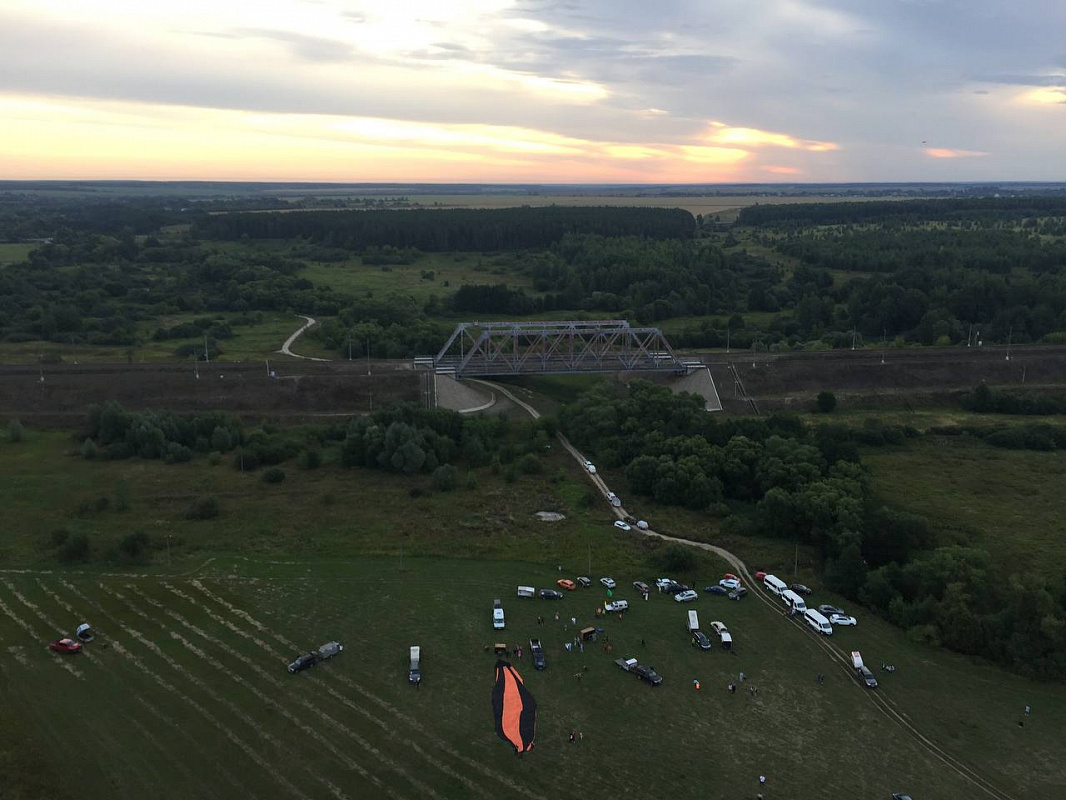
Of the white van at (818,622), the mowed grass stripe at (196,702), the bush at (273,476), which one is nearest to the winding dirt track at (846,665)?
the white van at (818,622)

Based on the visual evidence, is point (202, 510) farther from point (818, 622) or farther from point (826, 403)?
point (826, 403)

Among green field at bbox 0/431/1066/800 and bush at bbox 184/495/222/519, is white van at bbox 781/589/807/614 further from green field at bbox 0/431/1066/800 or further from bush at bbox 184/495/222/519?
bush at bbox 184/495/222/519

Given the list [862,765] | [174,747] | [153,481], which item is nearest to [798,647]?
[862,765]

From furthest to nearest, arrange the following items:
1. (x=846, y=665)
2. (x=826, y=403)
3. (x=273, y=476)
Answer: (x=826, y=403) → (x=273, y=476) → (x=846, y=665)

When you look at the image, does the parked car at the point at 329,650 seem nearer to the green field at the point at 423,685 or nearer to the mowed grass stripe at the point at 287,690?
the green field at the point at 423,685

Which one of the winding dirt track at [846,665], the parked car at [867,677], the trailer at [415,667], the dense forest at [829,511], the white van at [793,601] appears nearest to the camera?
the winding dirt track at [846,665]

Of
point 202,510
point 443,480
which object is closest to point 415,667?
point 443,480

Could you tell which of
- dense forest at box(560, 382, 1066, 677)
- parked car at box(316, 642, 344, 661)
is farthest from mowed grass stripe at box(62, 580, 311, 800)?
dense forest at box(560, 382, 1066, 677)
